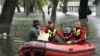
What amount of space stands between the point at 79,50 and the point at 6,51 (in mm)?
4392

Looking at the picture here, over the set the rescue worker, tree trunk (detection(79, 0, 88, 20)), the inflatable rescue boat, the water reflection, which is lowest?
tree trunk (detection(79, 0, 88, 20))

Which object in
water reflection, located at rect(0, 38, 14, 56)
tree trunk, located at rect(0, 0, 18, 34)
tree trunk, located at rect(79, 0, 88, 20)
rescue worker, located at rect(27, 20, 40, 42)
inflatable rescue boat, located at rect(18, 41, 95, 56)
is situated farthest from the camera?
tree trunk, located at rect(79, 0, 88, 20)

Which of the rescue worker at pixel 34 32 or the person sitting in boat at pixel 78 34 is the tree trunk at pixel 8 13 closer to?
the person sitting in boat at pixel 78 34

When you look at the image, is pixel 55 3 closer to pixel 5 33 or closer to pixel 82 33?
pixel 5 33

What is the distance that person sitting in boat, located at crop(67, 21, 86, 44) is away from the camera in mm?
15188

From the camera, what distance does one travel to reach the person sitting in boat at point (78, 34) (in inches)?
598

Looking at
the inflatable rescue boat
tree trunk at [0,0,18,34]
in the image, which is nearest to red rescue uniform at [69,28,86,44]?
the inflatable rescue boat

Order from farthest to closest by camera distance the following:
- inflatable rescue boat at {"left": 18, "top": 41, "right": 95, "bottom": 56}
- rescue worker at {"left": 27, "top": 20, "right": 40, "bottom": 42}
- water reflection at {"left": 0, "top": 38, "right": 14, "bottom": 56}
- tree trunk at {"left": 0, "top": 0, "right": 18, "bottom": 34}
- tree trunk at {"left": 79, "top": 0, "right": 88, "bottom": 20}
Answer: tree trunk at {"left": 79, "top": 0, "right": 88, "bottom": 20}, tree trunk at {"left": 0, "top": 0, "right": 18, "bottom": 34}, water reflection at {"left": 0, "top": 38, "right": 14, "bottom": 56}, rescue worker at {"left": 27, "top": 20, "right": 40, "bottom": 42}, inflatable rescue boat at {"left": 18, "top": 41, "right": 95, "bottom": 56}

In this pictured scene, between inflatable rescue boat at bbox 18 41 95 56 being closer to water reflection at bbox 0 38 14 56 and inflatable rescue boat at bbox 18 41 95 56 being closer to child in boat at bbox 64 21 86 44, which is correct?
child in boat at bbox 64 21 86 44

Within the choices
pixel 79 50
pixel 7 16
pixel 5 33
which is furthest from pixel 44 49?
pixel 7 16

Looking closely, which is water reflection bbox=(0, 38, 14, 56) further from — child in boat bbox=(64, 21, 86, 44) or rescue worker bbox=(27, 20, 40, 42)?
child in boat bbox=(64, 21, 86, 44)

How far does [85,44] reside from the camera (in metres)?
15.4

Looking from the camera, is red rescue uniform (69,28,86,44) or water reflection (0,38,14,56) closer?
red rescue uniform (69,28,86,44)

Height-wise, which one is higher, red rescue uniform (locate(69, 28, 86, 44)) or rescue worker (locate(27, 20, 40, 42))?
rescue worker (locate(27, 20, 40, 42))
